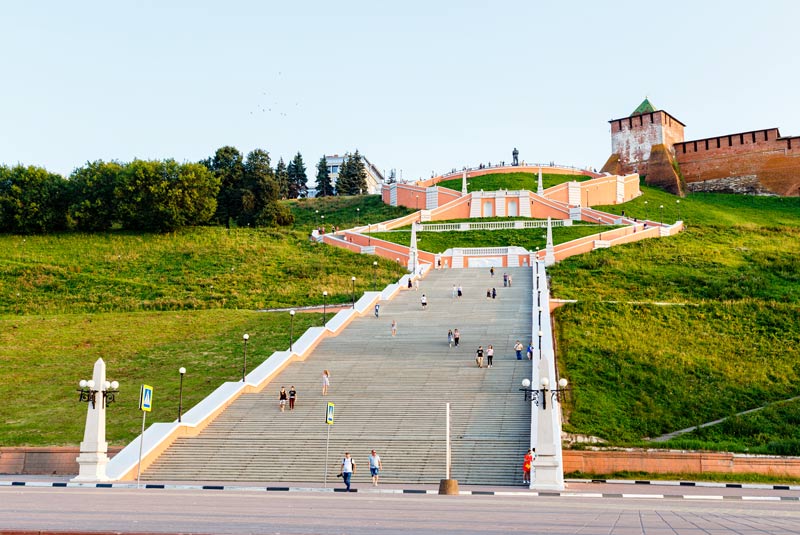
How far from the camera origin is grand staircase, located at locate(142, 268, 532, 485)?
1978 centimetres

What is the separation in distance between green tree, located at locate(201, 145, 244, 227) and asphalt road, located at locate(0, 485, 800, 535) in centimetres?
5391

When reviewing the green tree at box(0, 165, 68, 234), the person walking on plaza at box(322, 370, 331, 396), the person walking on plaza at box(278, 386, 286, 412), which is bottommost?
the person walking on plaza at box(278, 386, 286, 412)

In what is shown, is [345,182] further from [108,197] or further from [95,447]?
[95,447]

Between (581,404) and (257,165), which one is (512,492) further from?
(257,165)

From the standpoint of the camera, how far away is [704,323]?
32219 mm

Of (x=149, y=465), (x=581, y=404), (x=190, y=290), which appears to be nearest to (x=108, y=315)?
(x=190, y=290)

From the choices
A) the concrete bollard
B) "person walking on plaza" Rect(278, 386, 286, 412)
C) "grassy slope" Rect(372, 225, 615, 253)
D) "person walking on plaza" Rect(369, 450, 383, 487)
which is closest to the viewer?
the concrete bollard

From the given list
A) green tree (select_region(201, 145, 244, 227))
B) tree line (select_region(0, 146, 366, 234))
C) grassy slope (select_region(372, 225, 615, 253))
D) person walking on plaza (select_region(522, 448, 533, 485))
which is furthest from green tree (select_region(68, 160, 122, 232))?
person walking on plaza (select_region(522, 448, 533, 485))

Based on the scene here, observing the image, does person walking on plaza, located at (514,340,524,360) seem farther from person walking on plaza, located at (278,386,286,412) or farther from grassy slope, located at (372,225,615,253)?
grassy slope, located at (372,225,615,253)

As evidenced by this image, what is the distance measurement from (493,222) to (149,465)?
40.6m

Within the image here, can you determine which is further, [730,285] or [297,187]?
[297,187]

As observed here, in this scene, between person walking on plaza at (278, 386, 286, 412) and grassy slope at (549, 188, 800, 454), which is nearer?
person walking on plaza at (278, 386, 286, 412)

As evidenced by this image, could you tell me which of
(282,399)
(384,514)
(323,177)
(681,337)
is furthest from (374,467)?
(323,177)

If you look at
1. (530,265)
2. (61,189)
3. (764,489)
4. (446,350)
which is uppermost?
(61,189)
